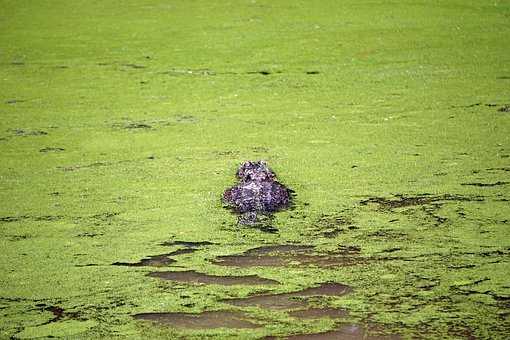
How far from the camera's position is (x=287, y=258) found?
143 inches

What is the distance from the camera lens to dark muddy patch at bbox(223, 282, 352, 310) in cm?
316

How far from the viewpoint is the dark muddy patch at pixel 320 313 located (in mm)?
3039

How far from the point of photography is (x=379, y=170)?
487 centimetres

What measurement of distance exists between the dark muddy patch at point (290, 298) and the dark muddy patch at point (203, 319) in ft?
0.38

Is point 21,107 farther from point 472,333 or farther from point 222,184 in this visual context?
point 472,333

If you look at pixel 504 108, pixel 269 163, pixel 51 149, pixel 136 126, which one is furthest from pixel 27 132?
pixel 504 108

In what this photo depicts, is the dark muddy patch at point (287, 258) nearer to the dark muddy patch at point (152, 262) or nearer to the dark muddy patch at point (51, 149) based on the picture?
the dark muddy patch at point (152, 262)

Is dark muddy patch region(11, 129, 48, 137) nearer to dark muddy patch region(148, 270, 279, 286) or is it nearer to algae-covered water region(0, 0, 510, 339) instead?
algae-covered water region(0, 0, 510, 339)

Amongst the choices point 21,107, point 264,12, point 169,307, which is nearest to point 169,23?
point 264,12

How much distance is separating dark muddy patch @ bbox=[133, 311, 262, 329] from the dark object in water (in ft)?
3.38

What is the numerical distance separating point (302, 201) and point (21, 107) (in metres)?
3.43

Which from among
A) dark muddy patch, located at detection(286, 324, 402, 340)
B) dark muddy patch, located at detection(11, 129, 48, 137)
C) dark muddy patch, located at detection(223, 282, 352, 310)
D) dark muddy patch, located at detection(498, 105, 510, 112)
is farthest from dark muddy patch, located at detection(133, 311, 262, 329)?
dark muddy patch, located at detection(498, 105, 510, 112)

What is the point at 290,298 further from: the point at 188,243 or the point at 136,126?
the point at 136,126

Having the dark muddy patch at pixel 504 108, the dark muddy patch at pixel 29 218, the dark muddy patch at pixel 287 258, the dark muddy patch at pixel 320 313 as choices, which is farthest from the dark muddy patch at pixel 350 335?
the dark muddy patch at pixel 504 108
